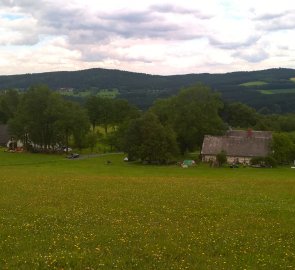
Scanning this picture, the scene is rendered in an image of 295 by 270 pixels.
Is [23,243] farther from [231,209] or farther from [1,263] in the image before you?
[231,209]

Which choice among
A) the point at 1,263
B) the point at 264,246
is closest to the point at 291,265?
the point at 264,246

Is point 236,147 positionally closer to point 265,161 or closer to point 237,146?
point 237,146

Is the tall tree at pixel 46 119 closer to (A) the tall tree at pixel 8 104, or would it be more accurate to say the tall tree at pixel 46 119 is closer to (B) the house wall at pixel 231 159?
(B) the house wall at pixel 231 159

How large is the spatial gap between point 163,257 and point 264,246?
13.1 ft

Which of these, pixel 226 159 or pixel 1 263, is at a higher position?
pixel 1 263

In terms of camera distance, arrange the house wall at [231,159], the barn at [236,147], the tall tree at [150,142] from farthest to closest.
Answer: the house wall at [231,159]
the barn at [236,147]
the tall tree at [150,142]

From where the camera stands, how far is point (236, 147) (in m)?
83.6

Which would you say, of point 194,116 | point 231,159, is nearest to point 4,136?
point 194,116

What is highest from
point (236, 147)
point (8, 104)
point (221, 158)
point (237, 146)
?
point (8, 104)

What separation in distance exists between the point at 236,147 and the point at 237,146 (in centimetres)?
26

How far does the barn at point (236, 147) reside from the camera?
81.8 metres

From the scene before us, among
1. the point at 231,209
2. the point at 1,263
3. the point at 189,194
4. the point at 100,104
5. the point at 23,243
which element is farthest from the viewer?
the point at 100,104

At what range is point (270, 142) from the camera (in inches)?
3214

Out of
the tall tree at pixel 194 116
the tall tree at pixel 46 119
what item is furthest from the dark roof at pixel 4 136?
the tall tree at pixel 194 116
